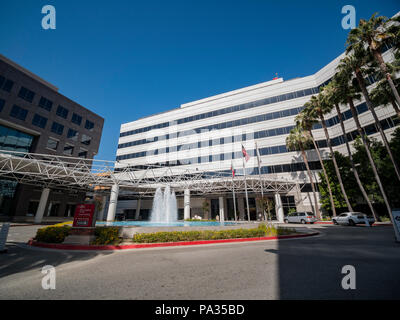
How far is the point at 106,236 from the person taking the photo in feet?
32.3

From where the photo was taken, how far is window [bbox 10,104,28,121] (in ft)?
89.8

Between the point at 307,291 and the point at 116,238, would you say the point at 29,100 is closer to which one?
the point at 116,238

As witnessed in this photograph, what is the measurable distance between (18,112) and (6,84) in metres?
4.28

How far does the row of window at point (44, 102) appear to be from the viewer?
88.8 feet

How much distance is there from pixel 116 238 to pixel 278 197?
28062 mm

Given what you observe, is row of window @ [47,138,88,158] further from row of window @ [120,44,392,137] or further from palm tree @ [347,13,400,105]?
palm tree @ [347,13,400,105]

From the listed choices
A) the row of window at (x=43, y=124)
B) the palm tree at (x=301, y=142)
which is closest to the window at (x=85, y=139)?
the row of window at (x=43, y=124)

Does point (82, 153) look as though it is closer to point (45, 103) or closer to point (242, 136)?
point (45, 103)

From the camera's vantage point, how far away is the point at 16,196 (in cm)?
2692

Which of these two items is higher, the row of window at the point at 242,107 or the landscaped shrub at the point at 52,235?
the row of window at the point at 242,107

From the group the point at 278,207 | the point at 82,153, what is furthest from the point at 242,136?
the point at 82,153

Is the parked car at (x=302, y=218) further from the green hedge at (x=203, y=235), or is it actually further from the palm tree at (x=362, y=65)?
the green hedge at (x=203, y=235)

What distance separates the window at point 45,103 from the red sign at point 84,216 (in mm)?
31961
